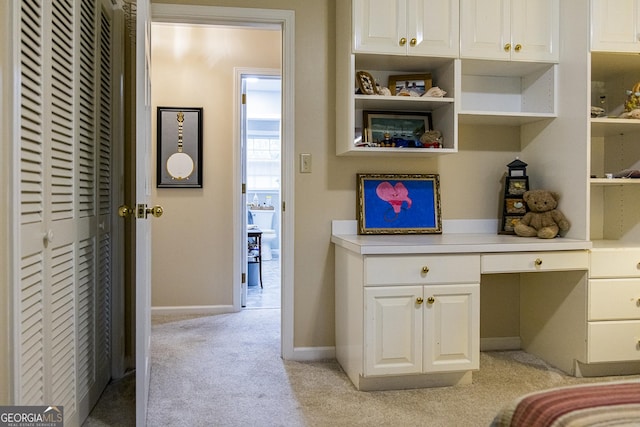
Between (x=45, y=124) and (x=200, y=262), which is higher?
(x=45, y=124)

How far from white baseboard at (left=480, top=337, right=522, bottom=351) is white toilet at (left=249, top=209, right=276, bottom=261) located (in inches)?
177

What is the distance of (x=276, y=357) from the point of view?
3.01 meters

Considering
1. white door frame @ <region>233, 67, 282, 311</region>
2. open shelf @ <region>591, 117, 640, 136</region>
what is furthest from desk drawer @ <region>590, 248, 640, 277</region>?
white door frame @ <region>233, 67, 282, 311</region>

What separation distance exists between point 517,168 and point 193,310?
280 cm

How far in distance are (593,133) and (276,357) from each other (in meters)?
2.36

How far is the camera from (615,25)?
262 cm

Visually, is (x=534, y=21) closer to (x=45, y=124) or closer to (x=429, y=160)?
(x=429, y=160)

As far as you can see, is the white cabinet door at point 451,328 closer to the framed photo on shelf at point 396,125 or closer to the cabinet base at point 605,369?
the cabinet base at point 605,369

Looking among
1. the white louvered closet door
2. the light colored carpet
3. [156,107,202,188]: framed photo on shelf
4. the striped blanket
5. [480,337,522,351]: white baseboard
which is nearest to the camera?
the striped blanket

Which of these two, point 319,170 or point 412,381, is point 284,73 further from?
point 412,381

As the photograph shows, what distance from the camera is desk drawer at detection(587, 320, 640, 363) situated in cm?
257

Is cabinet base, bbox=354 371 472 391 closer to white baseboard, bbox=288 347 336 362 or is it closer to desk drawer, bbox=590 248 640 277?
white baseboard, bbox=288 347 336 362

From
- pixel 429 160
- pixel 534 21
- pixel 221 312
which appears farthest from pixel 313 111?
pixel 221 312

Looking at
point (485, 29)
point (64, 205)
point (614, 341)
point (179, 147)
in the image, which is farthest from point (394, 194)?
point (179, 147)
